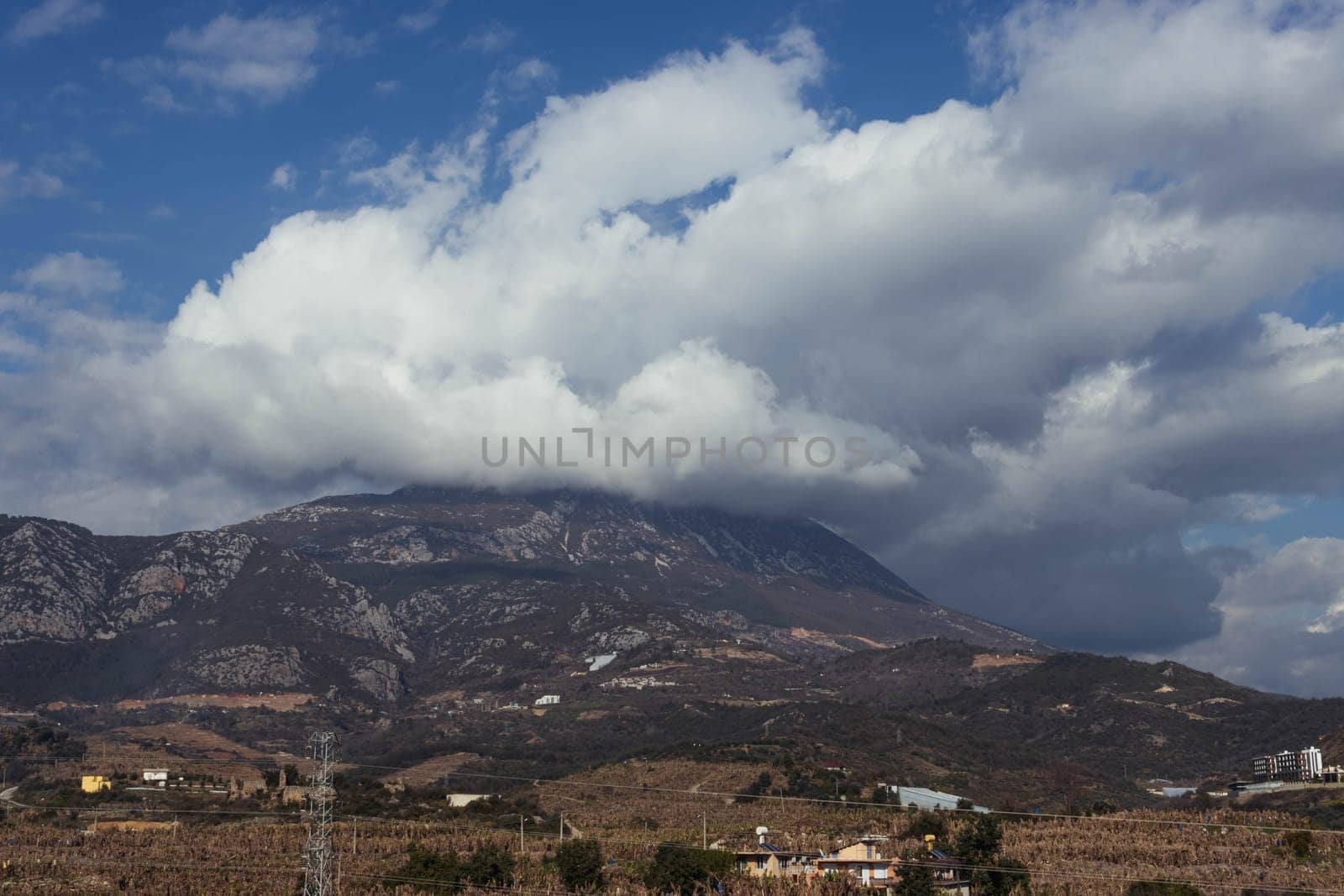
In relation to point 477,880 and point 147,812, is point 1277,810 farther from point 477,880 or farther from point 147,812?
point 147,812

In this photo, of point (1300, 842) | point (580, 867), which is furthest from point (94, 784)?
point (1300, 842)

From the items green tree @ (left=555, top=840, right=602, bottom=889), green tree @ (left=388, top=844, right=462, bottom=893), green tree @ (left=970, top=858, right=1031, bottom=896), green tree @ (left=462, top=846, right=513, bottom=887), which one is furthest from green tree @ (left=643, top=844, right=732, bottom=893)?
green tree @ (left=970, top=858, right=1031, bottom=896)

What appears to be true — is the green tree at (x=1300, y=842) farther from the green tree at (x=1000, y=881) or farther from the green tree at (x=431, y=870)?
the green tree at (x=431, y=870)

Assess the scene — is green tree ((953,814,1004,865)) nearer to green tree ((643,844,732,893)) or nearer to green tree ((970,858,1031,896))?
green tree ((970,858,1031,896))

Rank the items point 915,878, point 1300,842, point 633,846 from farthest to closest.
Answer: point 633,846
point 1300,842
point 915,878

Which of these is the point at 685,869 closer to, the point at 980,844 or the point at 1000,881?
the point at 1000,881

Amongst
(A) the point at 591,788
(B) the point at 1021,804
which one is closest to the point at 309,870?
(A) the point at 591,788
